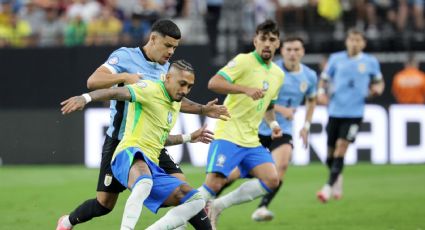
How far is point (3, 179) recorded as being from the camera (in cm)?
1964

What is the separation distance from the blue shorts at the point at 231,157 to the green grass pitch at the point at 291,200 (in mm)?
1000

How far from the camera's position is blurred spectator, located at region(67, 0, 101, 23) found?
80.0 ft

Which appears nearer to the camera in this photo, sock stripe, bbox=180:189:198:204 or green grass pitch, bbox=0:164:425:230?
sock stripe, bbox=180:189:198:204

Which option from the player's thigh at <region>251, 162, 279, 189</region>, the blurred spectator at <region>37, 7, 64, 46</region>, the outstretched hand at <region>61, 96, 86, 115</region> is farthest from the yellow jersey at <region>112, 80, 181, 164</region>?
the blurred spectator at <region>37, 7, 64, 46</region>

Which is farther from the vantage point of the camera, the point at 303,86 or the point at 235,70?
the point at 303,86

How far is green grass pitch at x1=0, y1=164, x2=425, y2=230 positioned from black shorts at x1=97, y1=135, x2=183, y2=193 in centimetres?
262

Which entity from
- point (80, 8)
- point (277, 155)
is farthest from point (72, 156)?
point (277, 155)

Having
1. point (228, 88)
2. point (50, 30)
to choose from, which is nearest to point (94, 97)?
point (228, 88)

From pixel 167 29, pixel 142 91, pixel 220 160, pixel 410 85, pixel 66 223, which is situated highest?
pixel 167 29

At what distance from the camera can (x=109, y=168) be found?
32.7 ft

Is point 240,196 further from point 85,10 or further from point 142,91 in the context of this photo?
point 85,10

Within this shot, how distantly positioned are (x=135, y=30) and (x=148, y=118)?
1414 cm

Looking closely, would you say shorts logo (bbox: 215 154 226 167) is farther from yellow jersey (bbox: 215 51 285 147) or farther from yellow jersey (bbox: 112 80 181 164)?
yellow jersey (bbox: 112 80 181 164)

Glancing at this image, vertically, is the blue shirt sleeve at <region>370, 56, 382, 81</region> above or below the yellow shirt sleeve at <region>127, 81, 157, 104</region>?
below
